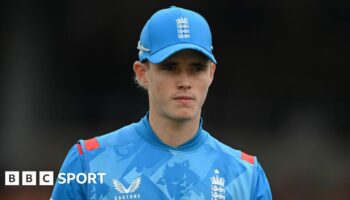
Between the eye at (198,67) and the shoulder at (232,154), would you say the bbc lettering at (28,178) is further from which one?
the eye at (198,67)

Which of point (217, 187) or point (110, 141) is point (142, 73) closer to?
point (110, 141)

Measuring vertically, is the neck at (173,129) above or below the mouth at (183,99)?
below

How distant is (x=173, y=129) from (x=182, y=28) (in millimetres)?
403

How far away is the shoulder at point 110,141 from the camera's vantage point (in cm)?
280

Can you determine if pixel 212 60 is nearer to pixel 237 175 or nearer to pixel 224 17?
pixel 237 175

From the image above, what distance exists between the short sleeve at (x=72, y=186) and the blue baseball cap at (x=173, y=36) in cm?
47

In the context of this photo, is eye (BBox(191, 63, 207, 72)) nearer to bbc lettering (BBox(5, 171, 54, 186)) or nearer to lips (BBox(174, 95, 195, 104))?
lips (BBox(174, 95, 195, 104))

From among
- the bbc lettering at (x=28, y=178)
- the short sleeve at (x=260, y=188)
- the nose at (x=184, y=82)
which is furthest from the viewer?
the bbc lettering at (x=28, y=178)

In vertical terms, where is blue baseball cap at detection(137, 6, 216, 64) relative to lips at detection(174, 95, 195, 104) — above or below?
above

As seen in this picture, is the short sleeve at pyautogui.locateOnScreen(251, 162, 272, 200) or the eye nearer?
the eye

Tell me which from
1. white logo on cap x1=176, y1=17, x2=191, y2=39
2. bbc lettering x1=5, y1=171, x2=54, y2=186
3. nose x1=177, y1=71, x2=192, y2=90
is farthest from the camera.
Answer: bbc lettering x1=5, y1=171, x2=54, y2=186

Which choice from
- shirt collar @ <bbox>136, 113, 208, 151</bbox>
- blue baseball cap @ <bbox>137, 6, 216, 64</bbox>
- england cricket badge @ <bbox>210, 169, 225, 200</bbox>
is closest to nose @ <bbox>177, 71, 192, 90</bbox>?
blue baseball cap @ <bbox>137, 6, 216, 64</bbox>

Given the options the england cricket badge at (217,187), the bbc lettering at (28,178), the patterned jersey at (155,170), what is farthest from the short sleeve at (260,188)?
the bbc lettering at (28,178)

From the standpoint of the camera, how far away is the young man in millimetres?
2641
